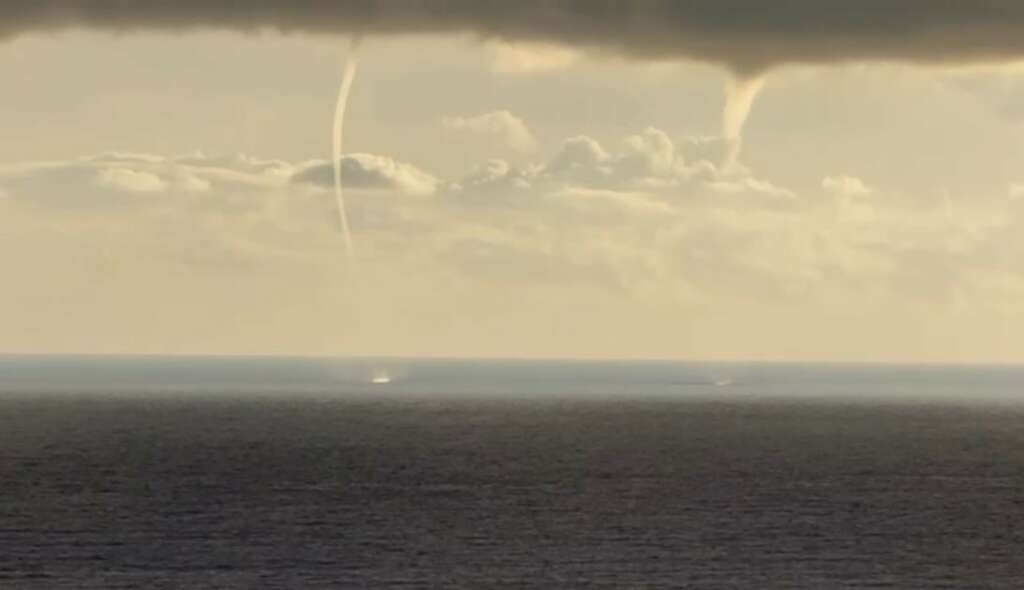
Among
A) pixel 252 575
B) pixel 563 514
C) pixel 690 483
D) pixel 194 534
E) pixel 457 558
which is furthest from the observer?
pixel 690 483

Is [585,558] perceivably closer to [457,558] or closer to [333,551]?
[457,558]

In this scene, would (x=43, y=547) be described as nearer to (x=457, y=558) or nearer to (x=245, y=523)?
(x=245, y=523)

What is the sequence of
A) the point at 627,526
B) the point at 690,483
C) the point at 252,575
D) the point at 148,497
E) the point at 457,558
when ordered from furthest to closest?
the point at 690,483 < the point at 148,497 < the point at 627,526 < the point at 457,558 < the point at 252,575

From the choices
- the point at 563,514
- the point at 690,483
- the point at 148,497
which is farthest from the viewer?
the point at 690,483

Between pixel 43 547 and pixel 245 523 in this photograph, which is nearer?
pixel 43 547

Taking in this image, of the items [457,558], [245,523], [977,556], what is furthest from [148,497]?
[977,556]

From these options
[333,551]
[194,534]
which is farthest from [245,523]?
[333,551]

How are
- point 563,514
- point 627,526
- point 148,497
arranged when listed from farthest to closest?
point 148,497 → point 563,514 → point 627,526

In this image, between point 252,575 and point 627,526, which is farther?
point 627,526
